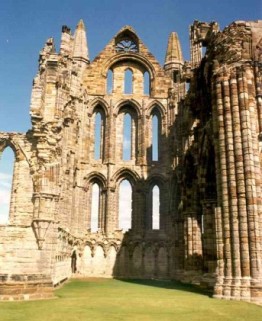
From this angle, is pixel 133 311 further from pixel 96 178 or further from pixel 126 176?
pixel 126 176

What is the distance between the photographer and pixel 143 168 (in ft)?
101

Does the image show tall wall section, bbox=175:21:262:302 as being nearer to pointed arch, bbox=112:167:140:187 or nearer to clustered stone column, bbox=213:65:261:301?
clustered stone column, bbox=213:65:261:301

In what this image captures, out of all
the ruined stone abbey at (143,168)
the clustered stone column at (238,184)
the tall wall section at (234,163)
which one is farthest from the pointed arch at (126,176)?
the clustered stone column at (238,184)

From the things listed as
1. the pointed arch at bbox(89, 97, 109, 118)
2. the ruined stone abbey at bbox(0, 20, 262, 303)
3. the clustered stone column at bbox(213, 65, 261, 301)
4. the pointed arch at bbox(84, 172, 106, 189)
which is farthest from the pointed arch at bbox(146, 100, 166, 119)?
the clustered stone column at bbox(213, 65, 261, 301)

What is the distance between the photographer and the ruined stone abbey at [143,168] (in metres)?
14.0

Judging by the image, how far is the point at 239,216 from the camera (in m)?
13.7

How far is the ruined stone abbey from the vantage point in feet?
45.9

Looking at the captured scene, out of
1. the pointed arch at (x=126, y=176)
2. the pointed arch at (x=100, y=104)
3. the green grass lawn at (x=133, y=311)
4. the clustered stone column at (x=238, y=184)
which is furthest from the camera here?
the pointed arch at (x=100, y=104)

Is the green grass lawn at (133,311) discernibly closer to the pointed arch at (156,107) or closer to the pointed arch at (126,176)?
the pointed arch at (126,176)

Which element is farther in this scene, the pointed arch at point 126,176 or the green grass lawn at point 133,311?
the pointed arch at point 126,176

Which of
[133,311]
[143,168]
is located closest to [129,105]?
[143,168]

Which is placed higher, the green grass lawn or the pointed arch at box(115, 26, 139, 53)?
the pointed arch at box(115, 26, 139, 53)

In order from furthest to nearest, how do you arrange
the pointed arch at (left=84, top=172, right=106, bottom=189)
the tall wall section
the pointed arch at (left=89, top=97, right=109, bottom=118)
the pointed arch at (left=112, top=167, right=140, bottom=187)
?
the pointed arch at (left=89, top=97, right=109, bottom=118), the pointed arch at (left=112, top=167, right=140, bottom=187), the pointed arch at (left=84, top=172, right=106, bottom=189), the tall wall section

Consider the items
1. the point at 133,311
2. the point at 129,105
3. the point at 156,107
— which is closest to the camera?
the point at 133,311
